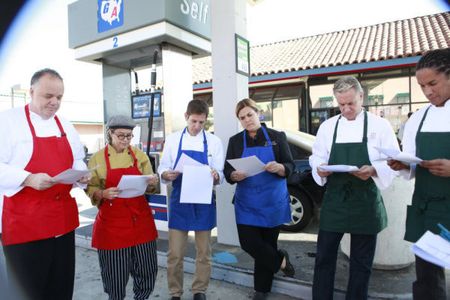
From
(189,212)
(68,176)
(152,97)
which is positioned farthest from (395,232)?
(152,97)

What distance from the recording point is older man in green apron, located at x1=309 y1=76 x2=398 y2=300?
93.6 inches

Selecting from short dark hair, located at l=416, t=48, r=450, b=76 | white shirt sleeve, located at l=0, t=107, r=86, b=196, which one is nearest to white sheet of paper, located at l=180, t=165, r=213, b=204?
white shirt sleeve, located at l=0, t=107, r=86, b=196

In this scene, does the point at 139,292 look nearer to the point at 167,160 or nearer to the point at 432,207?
the point at 167,160

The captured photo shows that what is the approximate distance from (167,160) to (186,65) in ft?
6.99

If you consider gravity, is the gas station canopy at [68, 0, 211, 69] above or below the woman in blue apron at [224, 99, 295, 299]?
above

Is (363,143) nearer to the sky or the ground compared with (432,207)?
nearer to the sky

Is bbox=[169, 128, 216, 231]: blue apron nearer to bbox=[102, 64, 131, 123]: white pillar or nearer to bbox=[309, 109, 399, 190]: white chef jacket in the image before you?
bbox=[309, 109, 399, 190]: white chef jacket

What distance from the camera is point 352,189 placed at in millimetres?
2420

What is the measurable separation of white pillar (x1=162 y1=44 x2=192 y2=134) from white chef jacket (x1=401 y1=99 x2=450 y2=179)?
3.04m

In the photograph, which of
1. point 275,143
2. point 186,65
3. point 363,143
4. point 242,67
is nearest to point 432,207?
point 363,143

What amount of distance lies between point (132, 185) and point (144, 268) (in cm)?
76

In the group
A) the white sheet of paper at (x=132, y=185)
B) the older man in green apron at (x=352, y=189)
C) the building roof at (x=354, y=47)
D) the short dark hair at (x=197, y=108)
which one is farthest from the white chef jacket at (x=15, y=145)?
the building roof at (x=354, y=47)

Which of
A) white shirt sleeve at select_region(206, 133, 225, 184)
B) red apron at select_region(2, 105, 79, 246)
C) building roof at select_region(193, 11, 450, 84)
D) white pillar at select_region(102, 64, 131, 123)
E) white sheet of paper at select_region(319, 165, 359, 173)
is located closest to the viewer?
red apron at select_region(2, 105, 79, 246)

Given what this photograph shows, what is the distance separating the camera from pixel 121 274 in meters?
2.61
